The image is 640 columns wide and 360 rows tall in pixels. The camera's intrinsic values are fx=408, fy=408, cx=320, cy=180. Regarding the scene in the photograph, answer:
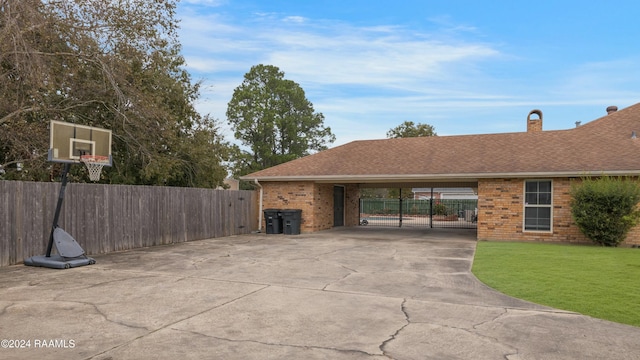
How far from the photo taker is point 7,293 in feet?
20.2

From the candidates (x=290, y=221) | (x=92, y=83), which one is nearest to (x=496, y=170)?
(x=290, y=221)

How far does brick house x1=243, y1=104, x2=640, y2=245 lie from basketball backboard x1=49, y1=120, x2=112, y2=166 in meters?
8.71

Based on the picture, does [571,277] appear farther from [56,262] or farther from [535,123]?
[535,123]

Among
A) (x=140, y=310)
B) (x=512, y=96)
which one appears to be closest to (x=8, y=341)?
(x=140, y=310)

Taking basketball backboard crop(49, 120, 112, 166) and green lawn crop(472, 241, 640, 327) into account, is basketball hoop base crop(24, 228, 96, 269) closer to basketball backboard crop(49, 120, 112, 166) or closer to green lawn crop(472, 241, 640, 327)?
basketball backboard crop(49, 120, 112, 166)

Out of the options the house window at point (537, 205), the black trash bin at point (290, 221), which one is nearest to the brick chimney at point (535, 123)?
the house window at point (537, 205)

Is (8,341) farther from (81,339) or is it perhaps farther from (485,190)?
(485,190)

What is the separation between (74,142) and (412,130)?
35.5 m

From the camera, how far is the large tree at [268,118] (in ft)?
131

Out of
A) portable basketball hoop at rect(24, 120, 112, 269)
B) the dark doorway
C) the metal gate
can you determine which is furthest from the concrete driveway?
the metal gate

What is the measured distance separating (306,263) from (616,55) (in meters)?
14.2

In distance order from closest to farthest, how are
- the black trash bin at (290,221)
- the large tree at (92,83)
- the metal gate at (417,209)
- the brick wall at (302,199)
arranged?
the large tree at (92,83) → the black trash bin at (290,221) → the brick wall at (302,199) → the metal gate at (417,209)

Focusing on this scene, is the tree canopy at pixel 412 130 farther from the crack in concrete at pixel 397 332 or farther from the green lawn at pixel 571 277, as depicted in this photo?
the crack in concrete at pixel 397 332

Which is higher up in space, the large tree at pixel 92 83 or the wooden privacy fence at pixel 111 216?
the large tree at pixel 92 83
